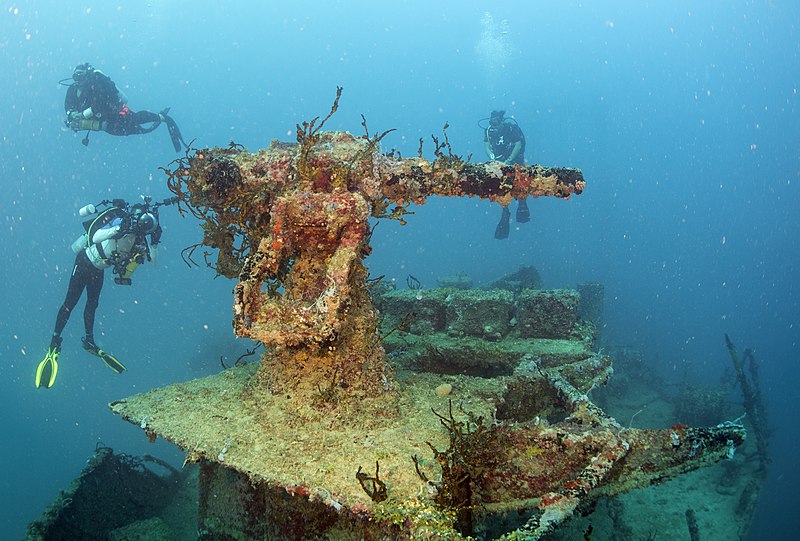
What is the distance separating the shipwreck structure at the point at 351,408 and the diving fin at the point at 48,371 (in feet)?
23.2

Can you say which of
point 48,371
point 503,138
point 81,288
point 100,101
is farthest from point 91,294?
point 503,138

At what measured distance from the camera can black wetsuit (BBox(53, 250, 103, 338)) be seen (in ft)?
33.4

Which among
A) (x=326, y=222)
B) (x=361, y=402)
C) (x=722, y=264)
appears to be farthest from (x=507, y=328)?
(x=722, y=264)

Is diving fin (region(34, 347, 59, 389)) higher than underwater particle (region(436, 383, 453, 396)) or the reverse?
higher

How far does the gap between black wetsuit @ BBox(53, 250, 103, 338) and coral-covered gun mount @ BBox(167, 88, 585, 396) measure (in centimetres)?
741

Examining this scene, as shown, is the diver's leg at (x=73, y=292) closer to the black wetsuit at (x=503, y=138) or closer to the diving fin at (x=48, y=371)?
the diving fin at (x=48, y=371)

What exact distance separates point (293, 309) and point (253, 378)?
1390 millimetres

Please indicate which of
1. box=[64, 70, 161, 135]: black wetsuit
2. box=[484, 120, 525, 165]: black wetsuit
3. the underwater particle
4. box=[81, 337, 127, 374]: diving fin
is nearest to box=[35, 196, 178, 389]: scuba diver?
box=[81, 337, 127, 374]: diving fin

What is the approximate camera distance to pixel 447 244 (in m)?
99.8

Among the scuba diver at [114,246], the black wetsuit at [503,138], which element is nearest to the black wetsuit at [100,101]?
the scuba diver at [114,246]

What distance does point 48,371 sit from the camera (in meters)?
9.75

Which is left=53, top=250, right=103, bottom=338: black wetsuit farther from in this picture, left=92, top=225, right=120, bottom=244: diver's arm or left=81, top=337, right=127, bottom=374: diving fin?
left=92, top=225, right=120, bottom=244: diver's arm

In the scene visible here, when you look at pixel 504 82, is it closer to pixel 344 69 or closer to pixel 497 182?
pixel 344 69

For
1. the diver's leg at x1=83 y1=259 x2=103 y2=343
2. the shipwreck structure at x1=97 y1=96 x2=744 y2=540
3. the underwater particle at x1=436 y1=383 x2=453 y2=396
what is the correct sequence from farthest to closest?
the diver's leg at x1=83 y1=259 x2=103 y2=343
the underwater particle at x1=436 y1=383 x2=453 y2=396
the shipwreck structure at x1=97 y1=96 x2=744 y2=540
